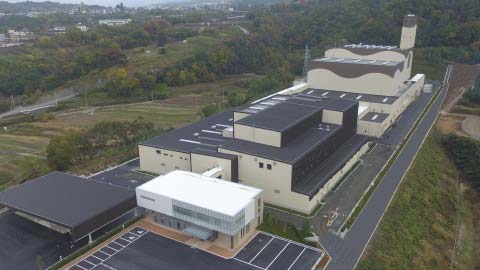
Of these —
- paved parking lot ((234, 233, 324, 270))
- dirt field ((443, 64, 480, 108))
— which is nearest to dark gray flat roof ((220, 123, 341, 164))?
paved parking lot ((234, 233, 324, 270))

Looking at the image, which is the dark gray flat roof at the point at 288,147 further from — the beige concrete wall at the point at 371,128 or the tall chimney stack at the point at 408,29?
the tall chimney stack at the point at 408,29

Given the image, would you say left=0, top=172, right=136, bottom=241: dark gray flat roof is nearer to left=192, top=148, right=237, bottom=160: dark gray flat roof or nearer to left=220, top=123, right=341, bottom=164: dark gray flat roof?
left=192, top=148, right=237, bottom=160: dark gray flat roof

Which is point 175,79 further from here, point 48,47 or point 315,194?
point 315,194

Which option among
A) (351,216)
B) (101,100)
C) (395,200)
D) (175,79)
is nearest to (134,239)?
(351,216)

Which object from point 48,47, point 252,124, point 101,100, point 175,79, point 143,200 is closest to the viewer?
point 143,200

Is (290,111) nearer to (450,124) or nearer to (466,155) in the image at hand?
(466,155)
